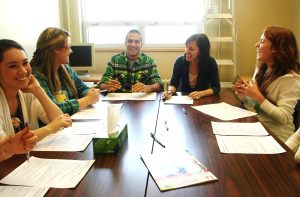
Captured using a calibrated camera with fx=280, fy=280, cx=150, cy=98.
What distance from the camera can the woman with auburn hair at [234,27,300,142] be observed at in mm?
1658

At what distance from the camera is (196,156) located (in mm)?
1091

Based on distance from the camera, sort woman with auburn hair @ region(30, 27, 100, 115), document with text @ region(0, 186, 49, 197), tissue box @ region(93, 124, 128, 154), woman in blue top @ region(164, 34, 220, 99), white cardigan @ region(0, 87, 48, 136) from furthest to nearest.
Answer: woman in blue top @ region(164, 34, 220, 99), woman with auburn hair @ region(30, 27, 100, 115), white cardigan @ region(0, 87, 48, 136), tissue box @ region(93, 124, 128, 154), document with text @ region(0, 186, 49, 197)

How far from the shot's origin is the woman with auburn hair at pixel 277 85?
166cm

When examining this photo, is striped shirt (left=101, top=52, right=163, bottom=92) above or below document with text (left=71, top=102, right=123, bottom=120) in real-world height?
above

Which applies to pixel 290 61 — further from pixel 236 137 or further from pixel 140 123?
pixel 140 123

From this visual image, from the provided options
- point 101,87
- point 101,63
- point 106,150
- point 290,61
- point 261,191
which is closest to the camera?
point 261,191

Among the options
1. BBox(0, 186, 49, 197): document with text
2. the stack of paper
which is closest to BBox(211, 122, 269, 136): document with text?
the stack of paper

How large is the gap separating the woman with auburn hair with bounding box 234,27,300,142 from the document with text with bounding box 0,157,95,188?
1.13 m

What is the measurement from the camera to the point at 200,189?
2.80 ft

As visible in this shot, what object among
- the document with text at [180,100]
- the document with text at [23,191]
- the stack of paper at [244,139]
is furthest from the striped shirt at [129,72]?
the document with text at [23,191]

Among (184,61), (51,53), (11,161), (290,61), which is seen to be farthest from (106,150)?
(184,61)

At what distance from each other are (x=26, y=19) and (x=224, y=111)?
93.1 inches

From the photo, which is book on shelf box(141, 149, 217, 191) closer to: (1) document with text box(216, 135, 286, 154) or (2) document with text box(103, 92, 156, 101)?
(1) document with text box(216, 135, 286, 154)

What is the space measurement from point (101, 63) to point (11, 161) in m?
3.07
